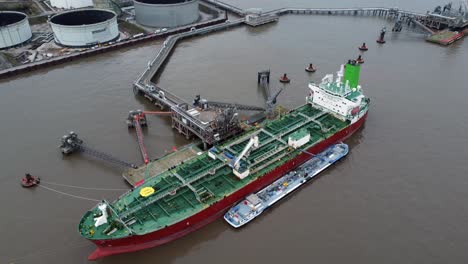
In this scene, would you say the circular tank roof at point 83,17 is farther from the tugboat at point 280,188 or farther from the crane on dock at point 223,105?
the tugboat at point 280,188

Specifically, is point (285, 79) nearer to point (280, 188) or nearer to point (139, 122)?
point (139, 122)

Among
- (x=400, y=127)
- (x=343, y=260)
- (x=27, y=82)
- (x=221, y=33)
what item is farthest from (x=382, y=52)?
(x=27, y=82)

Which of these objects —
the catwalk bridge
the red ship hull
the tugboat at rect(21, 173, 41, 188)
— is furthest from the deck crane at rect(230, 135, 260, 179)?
the tugboat at rect(21, 173, 41, 188)

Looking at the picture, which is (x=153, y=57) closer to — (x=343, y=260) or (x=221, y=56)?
(x=221, y=56)

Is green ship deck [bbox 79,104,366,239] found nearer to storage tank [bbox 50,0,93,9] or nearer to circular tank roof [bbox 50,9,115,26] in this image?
circular tank roof [bbox 50,9,115,26]

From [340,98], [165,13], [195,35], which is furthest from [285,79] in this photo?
[165,13]

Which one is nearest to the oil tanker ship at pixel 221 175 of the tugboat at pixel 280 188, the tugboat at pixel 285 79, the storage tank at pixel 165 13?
the tugboat at pixel 280 188
